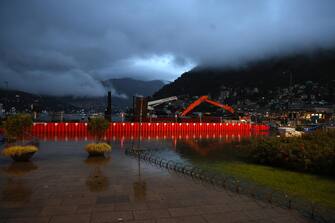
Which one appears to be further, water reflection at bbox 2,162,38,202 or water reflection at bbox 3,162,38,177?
water reflection at bbox 3,162,38,177

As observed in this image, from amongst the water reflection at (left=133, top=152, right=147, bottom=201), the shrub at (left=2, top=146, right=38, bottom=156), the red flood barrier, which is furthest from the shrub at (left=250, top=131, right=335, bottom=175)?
the red flood barrier

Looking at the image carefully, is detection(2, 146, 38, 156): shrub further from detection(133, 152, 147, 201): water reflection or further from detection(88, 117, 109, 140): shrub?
detection(133, 152, 147, 201): water reflection

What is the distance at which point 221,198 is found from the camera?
1079cm

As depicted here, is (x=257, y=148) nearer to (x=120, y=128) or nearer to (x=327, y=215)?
(x=327, y=215)

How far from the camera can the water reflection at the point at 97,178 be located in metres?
12.2

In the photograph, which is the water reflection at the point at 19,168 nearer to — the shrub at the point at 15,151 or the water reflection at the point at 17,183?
the water reflection at the point at 17,183

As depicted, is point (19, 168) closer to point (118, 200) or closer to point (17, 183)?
point (17, 183)

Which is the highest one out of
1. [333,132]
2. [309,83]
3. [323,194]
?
[309,83]

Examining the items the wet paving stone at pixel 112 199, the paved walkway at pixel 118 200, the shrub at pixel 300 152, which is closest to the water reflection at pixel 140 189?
the paved walkway at pixel 118 200

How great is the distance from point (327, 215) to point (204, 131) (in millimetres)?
45037

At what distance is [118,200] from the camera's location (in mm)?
10391

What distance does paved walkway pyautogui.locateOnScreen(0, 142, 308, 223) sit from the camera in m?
8.80

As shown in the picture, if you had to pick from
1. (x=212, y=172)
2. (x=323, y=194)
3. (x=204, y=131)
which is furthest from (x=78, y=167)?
(x=204, y=131)

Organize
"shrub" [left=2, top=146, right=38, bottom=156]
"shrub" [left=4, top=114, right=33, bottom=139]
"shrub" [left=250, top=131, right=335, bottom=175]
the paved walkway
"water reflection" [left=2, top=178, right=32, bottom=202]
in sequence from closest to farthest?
the paved walkway, "water reflection" [left=2, top=178, right=32, bottom=202], "shrub" [left=250, top=131, right=335, bottom=175], "shrub" [left=2, top=146, right=38, bottom=156], "shrub" [left=4, top=114, right=33, bottom=139]
